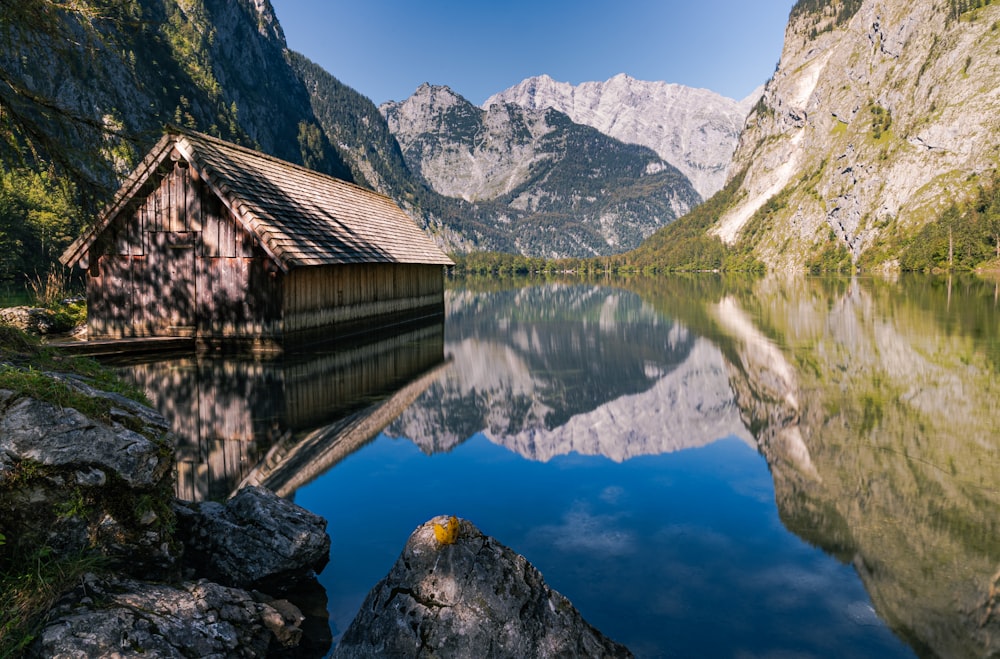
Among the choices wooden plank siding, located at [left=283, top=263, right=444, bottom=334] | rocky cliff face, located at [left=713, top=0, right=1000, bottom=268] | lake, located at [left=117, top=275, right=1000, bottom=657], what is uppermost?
rocky cliff face, located at [left=713, top=0, right=1000, bottom=268]

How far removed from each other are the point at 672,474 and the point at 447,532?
646 centimetres

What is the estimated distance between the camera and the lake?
243 inches

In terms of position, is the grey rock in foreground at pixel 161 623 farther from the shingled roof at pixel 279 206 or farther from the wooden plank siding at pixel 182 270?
the wooden plank siding at pixel 182 270

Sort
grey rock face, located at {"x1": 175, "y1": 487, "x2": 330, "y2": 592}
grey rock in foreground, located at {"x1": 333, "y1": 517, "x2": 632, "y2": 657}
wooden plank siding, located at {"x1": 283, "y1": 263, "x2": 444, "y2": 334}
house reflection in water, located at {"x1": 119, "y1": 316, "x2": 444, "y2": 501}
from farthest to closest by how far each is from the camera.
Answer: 1. wooden plank siding, located at {"x1": 283, "y1": 263, "x2": 444, "y2": 334}
2. house reflection in water, located at {"x1": 119, "y1": 316, "x2": 444, "y2": 501}
3. grey rock face, located at {"x1": 175, "y1": 487, "x2": 330, "y2": 592}
4. grey rock in foreground, located at {"x1": 333, "y1": 517, "x2": 632, "y2": 657}

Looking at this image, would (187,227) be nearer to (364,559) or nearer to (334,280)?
(334,280)

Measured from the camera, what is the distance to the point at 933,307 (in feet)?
130

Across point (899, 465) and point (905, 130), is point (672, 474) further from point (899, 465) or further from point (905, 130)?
point (905, 130)

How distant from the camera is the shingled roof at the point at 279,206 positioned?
20.5 metres

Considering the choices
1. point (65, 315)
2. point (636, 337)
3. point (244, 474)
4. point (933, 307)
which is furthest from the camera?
point (933, 307)

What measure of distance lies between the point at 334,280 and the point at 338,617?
65.1 ft

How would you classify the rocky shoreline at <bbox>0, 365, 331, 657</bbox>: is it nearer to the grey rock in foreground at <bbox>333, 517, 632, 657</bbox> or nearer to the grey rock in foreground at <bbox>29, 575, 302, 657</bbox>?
the grey rock in foreground at <bbox>29, 575, 302, 657</bbox>

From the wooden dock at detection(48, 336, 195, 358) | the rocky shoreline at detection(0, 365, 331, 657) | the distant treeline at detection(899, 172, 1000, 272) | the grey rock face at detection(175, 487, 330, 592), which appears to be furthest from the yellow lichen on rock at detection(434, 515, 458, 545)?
the distant treeline at detection(899, 172, 1000, 272)

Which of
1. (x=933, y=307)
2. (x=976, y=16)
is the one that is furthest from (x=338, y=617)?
(x=976, y=16)

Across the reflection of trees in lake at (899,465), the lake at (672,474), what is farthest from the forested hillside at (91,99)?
the reflection of trees in lake at (899,465)
